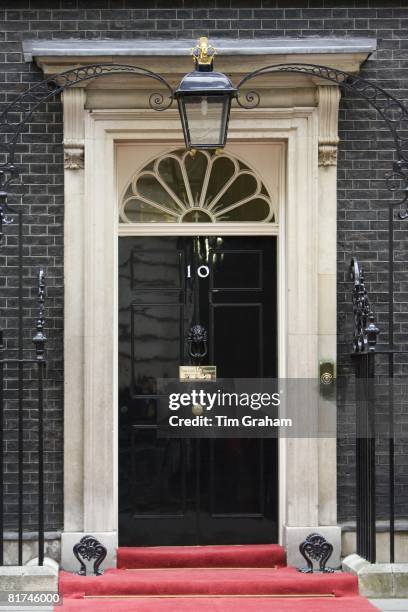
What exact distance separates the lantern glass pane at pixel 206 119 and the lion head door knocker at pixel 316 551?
3.36m

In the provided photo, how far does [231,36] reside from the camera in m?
9.95

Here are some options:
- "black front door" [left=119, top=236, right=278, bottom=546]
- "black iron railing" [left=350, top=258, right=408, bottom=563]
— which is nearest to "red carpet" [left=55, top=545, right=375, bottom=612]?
"black front door" [left=119, top=236, right=278, bottom=546]

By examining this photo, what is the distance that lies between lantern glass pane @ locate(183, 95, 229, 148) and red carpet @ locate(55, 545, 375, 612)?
11.1 feet

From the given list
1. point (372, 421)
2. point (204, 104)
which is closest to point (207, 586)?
point (372, 421)

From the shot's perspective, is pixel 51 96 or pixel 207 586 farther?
pixel 51 96

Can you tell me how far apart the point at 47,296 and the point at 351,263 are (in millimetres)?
2540

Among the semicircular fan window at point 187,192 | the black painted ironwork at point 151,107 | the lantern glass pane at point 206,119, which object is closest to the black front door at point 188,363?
the semicircular fan window at point 187,192

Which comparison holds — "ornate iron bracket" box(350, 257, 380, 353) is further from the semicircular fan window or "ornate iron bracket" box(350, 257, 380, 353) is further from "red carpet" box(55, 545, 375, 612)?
"red carpet" box(55, 545, 375, 612)

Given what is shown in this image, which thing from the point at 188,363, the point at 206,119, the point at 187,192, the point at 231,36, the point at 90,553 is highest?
the point at 231,36

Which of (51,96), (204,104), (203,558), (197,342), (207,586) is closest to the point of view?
(204,104)

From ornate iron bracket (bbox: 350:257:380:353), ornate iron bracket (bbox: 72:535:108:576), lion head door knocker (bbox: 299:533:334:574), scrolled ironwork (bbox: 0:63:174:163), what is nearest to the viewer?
ornate iron bracket (bbox: 350:257:380:353)

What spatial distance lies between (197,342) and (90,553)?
1.97 m

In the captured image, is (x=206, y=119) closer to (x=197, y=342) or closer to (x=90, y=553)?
(x=197, y=342)

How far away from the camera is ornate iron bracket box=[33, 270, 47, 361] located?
889cm
